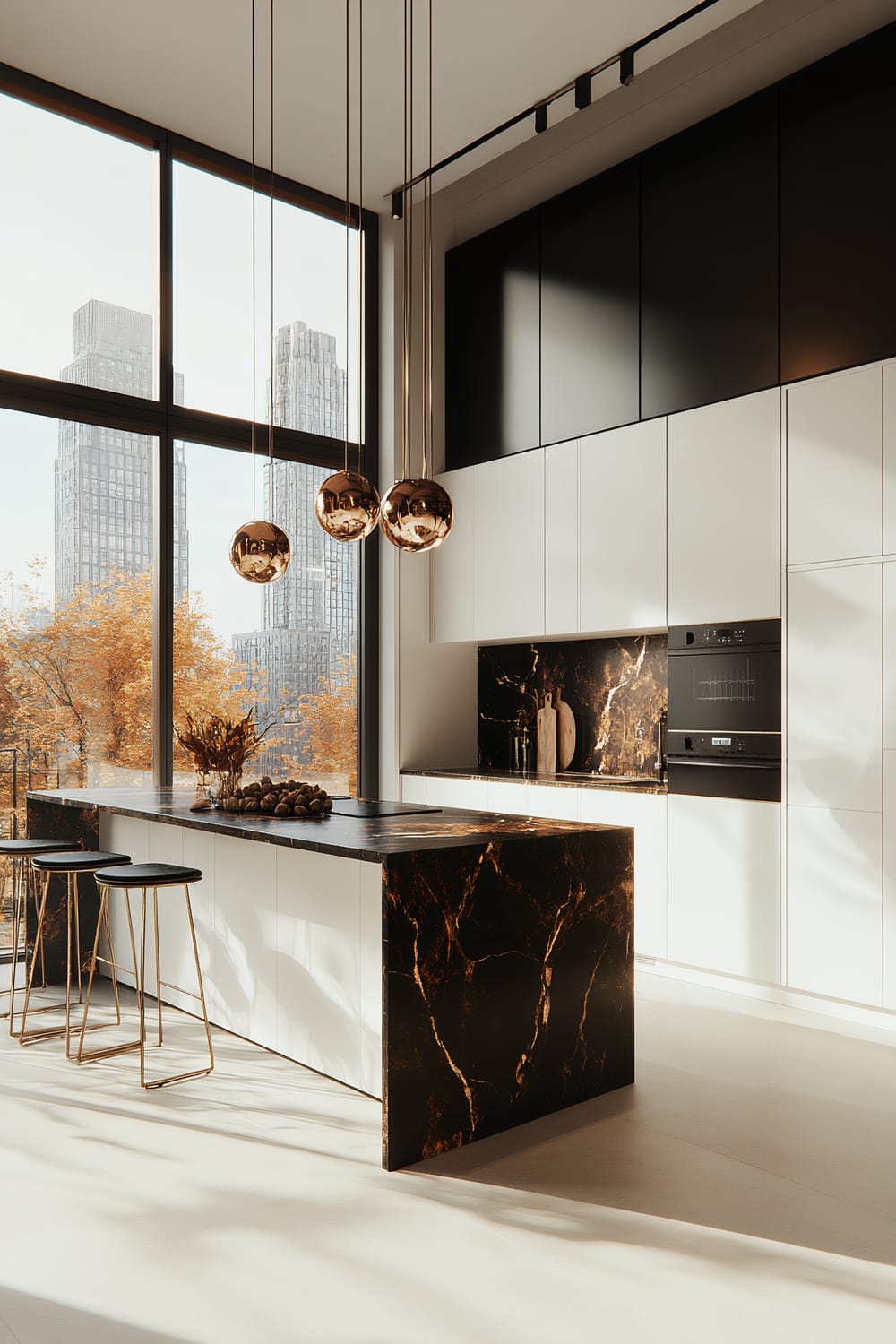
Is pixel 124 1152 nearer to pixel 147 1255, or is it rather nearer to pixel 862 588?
pixel 147 1255

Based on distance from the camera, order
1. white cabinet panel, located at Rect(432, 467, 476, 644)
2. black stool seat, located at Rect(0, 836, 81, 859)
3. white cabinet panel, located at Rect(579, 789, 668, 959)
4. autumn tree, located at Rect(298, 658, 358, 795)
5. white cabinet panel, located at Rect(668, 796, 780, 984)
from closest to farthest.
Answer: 1. black stool seat, located at Rect(0, 836, 81, 859)
2. white cabinet panel, located at Rect(668, 796, 780, 984)
3. white cabinet panel, located at Rect(579, 789, 668, 959)
4. autumn tree, located at Rect(298, 658, 358, 795)
5. white cabinet panel, located at Rect(432, 467, 476, 644)

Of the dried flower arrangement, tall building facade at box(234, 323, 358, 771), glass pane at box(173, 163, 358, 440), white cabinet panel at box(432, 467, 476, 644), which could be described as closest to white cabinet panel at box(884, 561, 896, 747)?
the dried flower arrangement

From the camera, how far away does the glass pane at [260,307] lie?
5.18m

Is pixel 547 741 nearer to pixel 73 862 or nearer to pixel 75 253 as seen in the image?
pixel 73 862

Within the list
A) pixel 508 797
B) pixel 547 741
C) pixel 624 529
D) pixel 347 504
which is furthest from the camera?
pixel 547 741

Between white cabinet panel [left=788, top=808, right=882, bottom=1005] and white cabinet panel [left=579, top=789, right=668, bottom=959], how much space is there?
2.05 ft

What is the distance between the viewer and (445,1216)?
233 cm

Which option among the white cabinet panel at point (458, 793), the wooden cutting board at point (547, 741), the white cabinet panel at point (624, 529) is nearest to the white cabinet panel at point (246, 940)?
the white cabinet panel at point (458, 793)

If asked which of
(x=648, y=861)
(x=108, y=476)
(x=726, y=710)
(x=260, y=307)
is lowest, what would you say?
(x=648, y=861)

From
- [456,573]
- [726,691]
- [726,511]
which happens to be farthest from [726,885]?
[456,573]

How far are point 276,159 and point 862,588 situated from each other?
3.77 m

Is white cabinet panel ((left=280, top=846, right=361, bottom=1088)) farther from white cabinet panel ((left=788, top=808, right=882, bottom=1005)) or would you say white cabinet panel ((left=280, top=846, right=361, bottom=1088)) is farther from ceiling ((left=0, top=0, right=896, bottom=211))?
ceiling ((left=0, top=0, right=896, bottom=211))

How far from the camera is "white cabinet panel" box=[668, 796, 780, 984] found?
407cm

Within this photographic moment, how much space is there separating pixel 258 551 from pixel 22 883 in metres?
1.92
